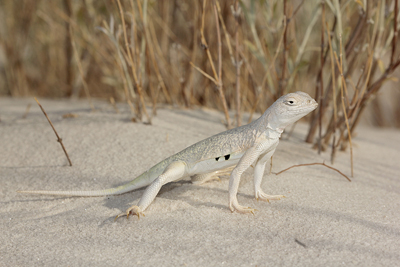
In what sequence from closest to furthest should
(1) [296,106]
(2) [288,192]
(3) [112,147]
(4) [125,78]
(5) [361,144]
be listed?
(1) [296,106]
(2) [288,192]
(3) [112,147]
(4) [125,78]
(5) [361,144]

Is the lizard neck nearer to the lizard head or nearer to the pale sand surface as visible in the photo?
the lizard head

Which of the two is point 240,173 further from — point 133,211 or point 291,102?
point 133,211

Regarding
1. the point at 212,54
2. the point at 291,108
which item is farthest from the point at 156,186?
the point at 212,54

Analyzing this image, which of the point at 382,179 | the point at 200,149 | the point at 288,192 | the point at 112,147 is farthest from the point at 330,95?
the point at 112,147

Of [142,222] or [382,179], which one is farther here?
[382,179]

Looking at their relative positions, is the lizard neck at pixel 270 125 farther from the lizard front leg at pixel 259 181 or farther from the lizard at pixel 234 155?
the lizard front leg at pixel 259 181

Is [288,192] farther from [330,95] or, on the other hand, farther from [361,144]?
[361,144]

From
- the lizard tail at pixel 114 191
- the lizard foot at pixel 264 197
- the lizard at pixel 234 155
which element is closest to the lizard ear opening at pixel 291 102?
the lizard at pixel 234 155
